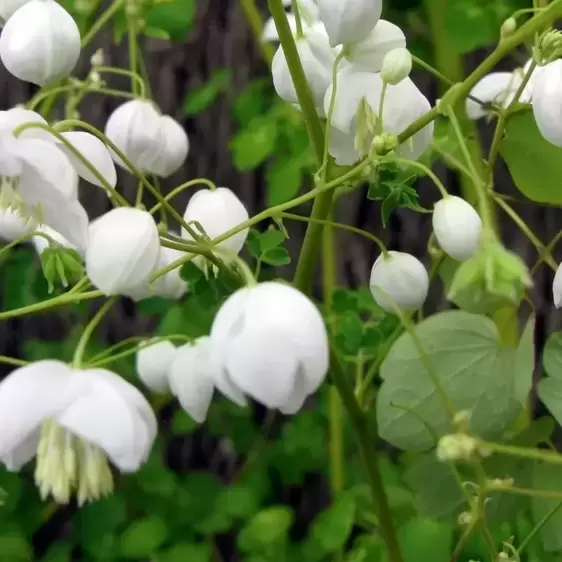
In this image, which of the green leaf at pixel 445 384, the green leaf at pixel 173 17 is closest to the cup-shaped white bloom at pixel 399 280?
the green leaf at pixel 445 384

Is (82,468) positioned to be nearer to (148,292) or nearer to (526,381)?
(148,292)

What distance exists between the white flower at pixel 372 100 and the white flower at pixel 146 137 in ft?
0.48

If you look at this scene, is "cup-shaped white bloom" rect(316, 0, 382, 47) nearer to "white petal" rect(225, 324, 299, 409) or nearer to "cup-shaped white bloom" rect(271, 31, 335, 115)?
"cup-shaped white bloom" rect(271, 31, 335, 115)

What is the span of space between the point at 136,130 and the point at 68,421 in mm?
215

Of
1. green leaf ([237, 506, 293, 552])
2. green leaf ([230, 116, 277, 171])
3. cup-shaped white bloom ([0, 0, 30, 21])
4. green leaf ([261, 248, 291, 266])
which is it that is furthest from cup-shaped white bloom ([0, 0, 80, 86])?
green leaf ([237, 506, 293, 552])

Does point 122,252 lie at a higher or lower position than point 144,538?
higher

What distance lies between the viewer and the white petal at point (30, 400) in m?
0.29

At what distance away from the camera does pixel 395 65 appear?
309 millimetres

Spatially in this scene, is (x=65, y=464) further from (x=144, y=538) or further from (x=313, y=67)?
(x=144, y=538)

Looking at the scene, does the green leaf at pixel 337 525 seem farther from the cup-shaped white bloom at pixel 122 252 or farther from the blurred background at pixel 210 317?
the cup-shaped white bloom at pixel 122 252

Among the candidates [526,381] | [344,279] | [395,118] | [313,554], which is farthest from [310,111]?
[344,279]

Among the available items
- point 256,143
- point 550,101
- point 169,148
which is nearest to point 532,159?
point 550,101

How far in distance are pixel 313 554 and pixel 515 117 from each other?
482 mm

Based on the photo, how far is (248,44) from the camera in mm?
951
